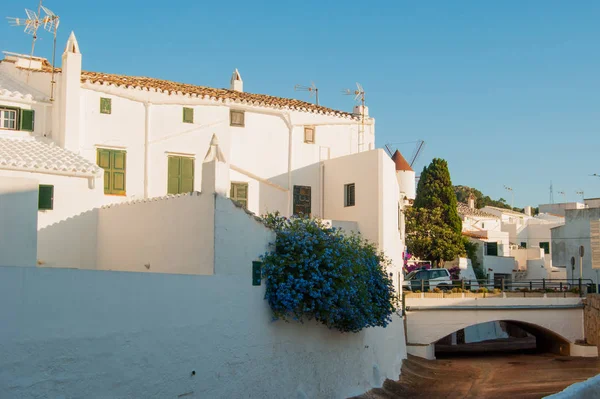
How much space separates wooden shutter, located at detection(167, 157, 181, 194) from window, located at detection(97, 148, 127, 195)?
1733mm

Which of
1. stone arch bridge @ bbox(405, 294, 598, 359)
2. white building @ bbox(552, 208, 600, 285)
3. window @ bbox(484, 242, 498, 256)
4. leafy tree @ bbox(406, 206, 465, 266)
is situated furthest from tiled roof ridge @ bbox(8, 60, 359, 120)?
window @ bbox(484, 242, 498, 256)

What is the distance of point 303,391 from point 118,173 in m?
9.87

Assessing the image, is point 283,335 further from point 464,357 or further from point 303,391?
point 464,357

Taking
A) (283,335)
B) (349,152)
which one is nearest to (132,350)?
(283,335)

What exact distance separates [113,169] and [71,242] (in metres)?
4.57

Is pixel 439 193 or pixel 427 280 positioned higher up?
pixel 439 193

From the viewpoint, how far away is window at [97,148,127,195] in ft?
78.7

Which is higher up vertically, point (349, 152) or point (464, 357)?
point (349, 152)

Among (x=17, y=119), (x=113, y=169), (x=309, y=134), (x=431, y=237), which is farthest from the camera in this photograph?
(x=431, y=237)

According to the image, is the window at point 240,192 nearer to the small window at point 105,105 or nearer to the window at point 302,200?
the window at point 302,200

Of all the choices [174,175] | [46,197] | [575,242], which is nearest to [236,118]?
[174,175]

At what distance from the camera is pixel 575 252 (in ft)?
165

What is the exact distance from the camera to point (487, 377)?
104ft

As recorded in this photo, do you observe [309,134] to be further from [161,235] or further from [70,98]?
[161,235]
